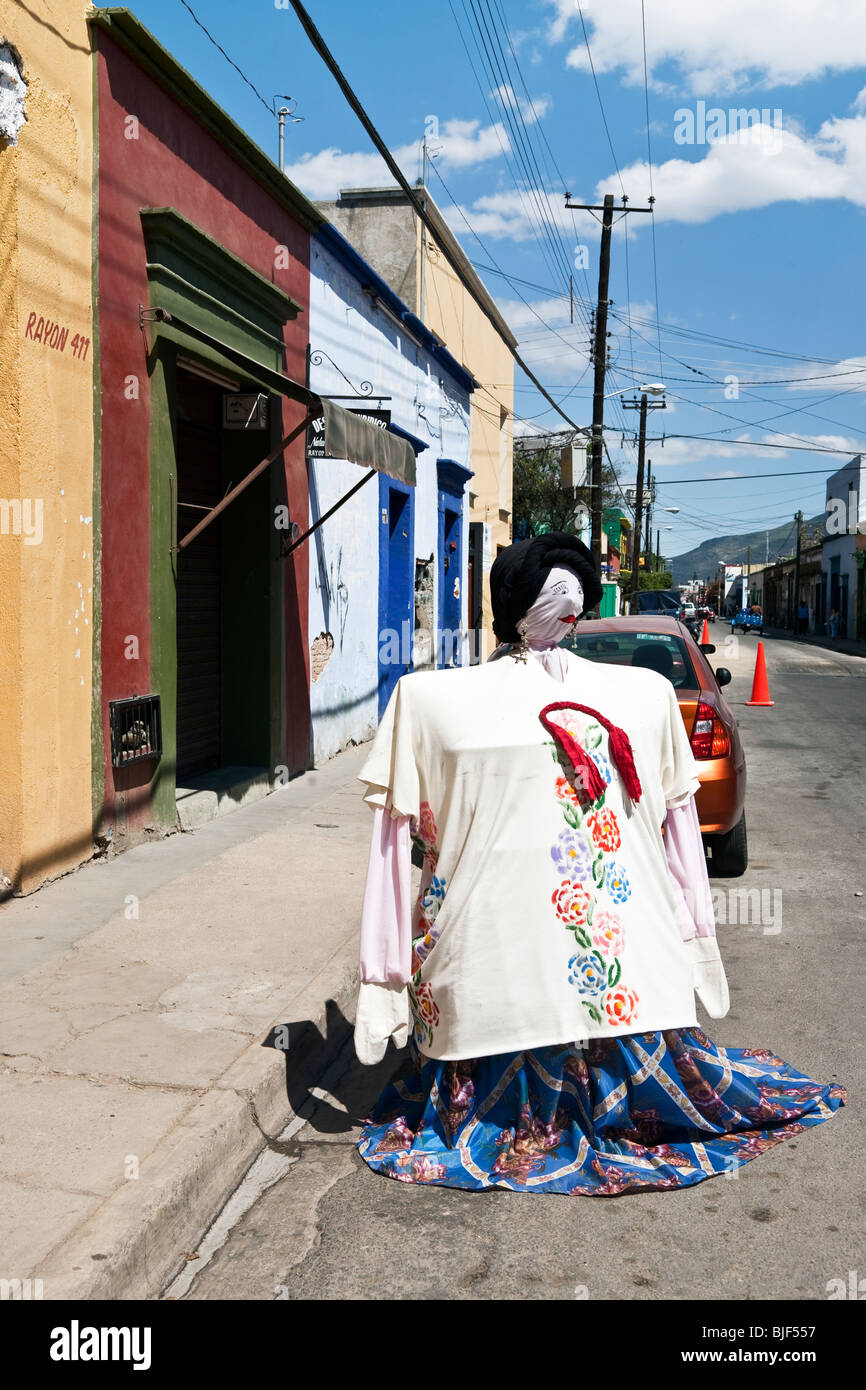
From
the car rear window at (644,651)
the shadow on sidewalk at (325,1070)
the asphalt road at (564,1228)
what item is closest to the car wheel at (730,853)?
the car rear window at (644,651)

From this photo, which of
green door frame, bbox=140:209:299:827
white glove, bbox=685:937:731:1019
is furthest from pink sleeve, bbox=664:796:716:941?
green door frame, bbox=140:209:299:827

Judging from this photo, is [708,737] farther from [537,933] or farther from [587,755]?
[537,933]

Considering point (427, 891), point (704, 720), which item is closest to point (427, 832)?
point (427, 891)

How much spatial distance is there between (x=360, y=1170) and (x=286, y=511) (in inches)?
274

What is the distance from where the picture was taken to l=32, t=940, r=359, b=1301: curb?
9.00ft

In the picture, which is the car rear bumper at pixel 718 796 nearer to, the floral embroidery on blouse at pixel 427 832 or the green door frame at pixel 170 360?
the green door frame at pixel 170 360

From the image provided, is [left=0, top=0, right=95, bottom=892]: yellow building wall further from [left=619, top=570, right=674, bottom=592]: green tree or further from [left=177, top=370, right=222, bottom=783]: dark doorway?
[left=619, top=570, right=674, bottom=592]: green tree

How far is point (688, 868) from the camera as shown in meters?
3.70

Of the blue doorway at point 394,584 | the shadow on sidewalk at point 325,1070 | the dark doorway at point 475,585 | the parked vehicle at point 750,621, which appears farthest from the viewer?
the parked vehicle at point 750,621

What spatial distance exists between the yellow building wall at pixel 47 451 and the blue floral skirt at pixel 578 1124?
3.15 m

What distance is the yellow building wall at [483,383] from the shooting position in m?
19.6

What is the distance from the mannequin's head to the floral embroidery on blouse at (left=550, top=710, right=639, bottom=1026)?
0.30 m

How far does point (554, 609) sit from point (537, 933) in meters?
0.90
